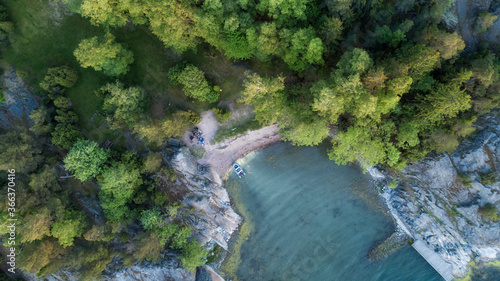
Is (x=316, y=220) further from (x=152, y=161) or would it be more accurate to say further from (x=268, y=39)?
(x=268, y=39)

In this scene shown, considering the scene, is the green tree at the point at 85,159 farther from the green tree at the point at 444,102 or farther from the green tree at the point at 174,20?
the green tree at the point at 444,102

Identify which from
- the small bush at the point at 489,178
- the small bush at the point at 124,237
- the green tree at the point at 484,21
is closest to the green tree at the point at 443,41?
the green tree at the point at 484,21

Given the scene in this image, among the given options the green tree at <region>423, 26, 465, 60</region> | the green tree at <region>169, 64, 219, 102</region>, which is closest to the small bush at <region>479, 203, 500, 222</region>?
the green tree at <region>423, 26, 465, 60</region>

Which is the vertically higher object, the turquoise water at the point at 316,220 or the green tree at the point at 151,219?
the turquoise water at the point at 316,220

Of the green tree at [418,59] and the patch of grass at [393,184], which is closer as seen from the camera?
the green tree at [418,59]

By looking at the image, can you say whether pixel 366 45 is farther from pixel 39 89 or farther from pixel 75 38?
pixel 39 89

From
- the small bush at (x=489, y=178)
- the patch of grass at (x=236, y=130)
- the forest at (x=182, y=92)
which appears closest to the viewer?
the forest at (x=182, y=92)
